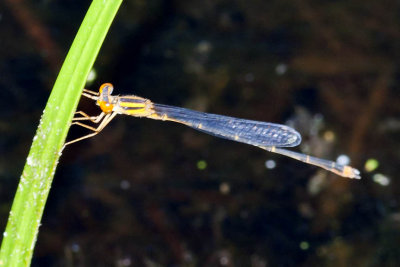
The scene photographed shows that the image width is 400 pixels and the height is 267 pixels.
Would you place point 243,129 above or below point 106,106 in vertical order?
above

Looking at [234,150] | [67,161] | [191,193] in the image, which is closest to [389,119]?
[234,150]

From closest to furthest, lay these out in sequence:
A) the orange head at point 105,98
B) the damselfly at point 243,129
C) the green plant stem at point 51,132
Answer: the green plant stem at point 51,132 < the orange head at point 105,98 < the damselfly at point 243,129

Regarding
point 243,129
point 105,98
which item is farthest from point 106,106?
point 243,129

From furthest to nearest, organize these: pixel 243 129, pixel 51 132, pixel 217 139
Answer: pixel 217 139
pixel 243 129
pixel 51 132

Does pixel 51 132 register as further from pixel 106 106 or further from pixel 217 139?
pixel 217 139

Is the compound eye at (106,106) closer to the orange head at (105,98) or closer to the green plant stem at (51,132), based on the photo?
the orange head at (105,98)

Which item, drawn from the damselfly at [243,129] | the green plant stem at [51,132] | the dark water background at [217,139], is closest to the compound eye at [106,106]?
the damselfly at [243,129]
